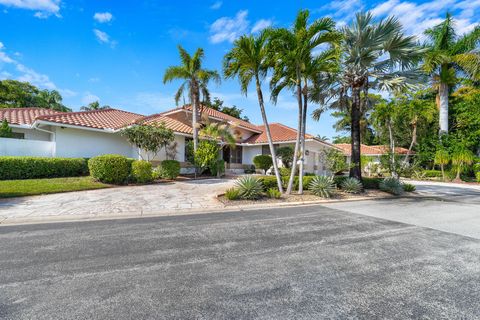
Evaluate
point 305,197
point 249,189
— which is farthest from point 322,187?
point 249,189

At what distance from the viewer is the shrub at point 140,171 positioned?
1221 centimetres

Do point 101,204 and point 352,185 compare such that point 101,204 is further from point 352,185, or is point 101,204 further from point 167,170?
point 352,185

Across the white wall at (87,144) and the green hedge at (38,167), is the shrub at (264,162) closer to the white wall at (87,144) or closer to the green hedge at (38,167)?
the white wall at (87,144)

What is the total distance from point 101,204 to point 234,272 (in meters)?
6.61

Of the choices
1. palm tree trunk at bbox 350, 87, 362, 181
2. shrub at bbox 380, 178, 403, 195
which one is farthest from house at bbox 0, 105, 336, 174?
shrub at bbox 380, 178, 403, 195

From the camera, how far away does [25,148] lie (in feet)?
43.7

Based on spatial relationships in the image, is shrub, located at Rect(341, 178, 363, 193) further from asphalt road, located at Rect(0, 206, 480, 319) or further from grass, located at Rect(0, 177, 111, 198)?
grass, located at Rect(0, 177, 111, 198)

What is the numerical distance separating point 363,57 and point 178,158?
13980 millimetres

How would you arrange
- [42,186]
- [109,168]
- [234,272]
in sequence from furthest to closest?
[109,168] < [42,186] < [234,272]

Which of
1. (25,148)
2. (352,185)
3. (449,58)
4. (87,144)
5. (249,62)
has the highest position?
(449,58)

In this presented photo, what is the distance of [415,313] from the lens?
2488 millimetres

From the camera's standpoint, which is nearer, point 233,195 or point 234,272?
point 234,272

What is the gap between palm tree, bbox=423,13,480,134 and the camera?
20.5 metres

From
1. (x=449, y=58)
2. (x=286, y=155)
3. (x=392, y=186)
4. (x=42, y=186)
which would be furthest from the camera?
(x=449, y=58)
